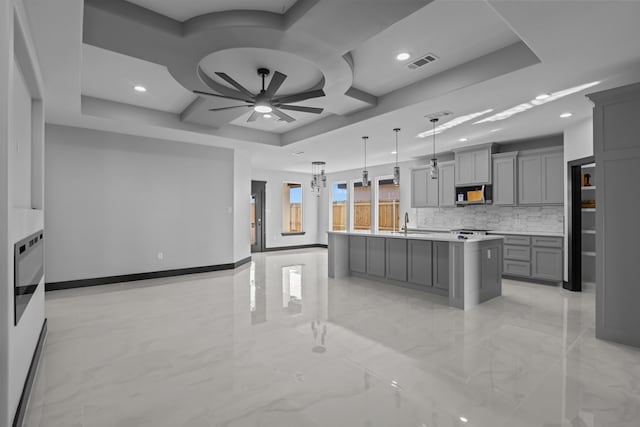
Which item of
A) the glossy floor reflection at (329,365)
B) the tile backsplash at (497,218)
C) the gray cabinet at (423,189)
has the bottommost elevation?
the glossy floor reflection at (329,365)

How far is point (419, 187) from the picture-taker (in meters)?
8.10

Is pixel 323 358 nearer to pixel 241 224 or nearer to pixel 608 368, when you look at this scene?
pixel 608 368

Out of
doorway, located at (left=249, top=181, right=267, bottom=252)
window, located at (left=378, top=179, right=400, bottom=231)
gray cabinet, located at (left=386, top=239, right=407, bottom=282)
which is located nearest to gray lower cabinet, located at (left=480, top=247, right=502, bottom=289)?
gray cabinet, located at (left=386, top=239, right=407, bottom=282)

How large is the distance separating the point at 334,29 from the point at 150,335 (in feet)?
10.9

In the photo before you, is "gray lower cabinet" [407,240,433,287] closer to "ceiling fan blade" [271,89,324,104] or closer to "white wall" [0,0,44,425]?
"ceiling fan blade" [271,89,324,104]

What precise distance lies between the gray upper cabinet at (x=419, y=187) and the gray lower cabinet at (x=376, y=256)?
8.92 ft

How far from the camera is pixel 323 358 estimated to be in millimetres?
2820

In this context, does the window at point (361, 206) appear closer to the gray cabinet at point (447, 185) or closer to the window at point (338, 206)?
the window at point (338, 206)

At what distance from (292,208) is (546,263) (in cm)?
765

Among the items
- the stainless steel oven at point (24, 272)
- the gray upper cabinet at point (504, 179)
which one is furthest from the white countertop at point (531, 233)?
the stainless steel oven at point (24, 272)

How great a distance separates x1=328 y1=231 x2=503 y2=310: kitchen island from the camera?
4.38 m

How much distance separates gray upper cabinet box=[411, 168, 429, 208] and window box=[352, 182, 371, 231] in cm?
257

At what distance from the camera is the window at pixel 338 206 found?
1141 cm

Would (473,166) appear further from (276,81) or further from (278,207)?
(278,207)
